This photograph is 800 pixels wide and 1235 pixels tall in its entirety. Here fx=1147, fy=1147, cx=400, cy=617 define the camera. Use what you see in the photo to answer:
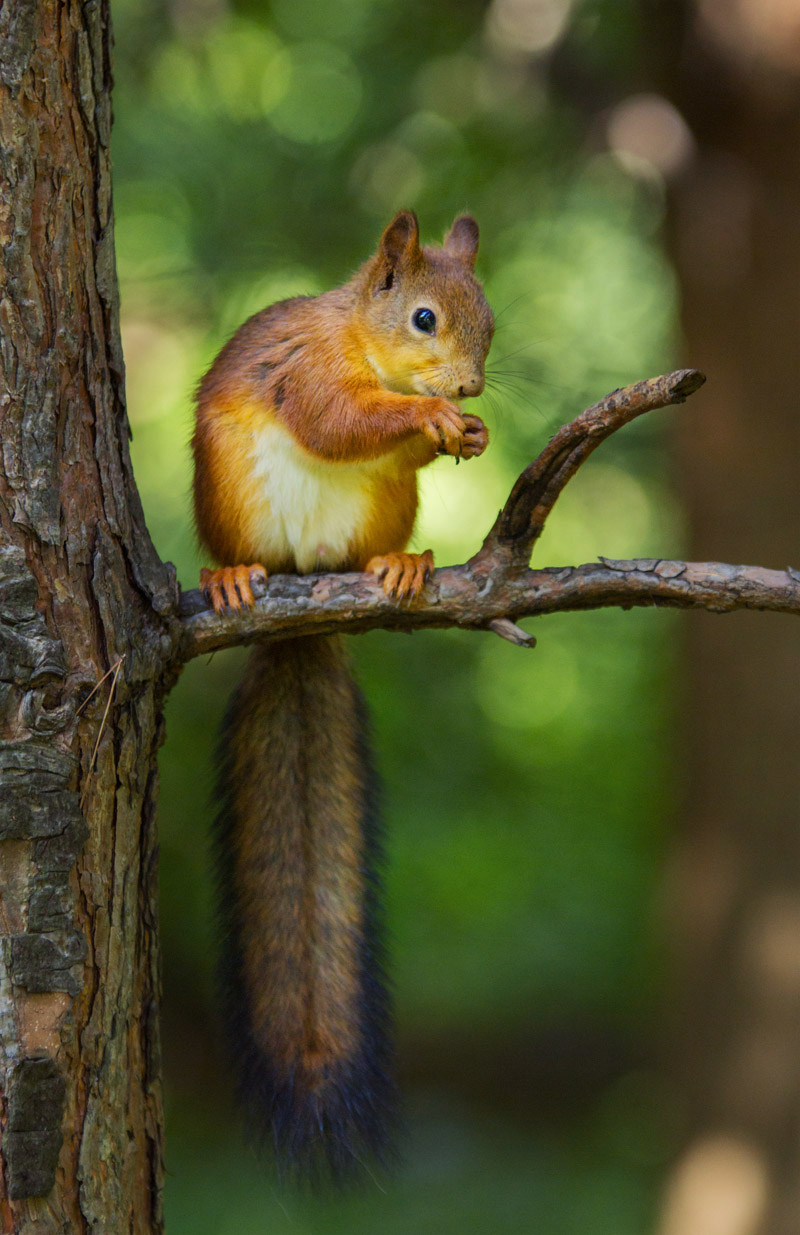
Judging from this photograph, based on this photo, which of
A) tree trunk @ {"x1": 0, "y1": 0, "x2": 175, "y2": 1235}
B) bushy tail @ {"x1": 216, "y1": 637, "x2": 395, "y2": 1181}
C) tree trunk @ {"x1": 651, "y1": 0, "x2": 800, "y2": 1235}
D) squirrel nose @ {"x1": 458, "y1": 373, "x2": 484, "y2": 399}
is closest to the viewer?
tree trunk @ {"x1": 0, "y1": 0, "x2": 175, "y2": 1235}

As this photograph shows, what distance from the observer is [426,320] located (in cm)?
152

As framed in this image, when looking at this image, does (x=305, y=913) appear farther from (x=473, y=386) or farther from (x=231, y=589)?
(x=473, y=386)

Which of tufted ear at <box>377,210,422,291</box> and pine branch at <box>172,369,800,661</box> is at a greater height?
tufted ear at <box>377,210,422,291</box>

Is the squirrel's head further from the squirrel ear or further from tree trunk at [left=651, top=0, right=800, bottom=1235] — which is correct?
tree trunk at [left=651, top=0, right=800, bottom=1235]

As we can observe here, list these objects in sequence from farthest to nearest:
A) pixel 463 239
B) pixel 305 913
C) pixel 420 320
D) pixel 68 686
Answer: pixel 463 239
pixel 420 320
pixel 305 913
pixel 68 686

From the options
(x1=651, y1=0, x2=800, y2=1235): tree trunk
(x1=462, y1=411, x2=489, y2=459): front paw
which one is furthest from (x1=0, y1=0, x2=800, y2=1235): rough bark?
(x1=651, y1=0, x2=800, y2=1235): tree trunk

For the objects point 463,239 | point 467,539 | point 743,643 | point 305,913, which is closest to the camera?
point 305,913

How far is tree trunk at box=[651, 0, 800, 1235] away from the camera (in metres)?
2.81

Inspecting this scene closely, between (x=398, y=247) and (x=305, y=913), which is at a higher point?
(x=398, y=247)

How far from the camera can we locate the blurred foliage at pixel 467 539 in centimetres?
300

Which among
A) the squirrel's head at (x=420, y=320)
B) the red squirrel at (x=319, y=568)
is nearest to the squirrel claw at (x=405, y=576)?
the red squirrel at (x=319, y=568)

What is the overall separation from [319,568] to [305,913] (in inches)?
19.0

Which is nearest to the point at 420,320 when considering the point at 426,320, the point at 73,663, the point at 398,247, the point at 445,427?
the point at 426,320

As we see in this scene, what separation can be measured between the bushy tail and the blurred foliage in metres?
0.86
